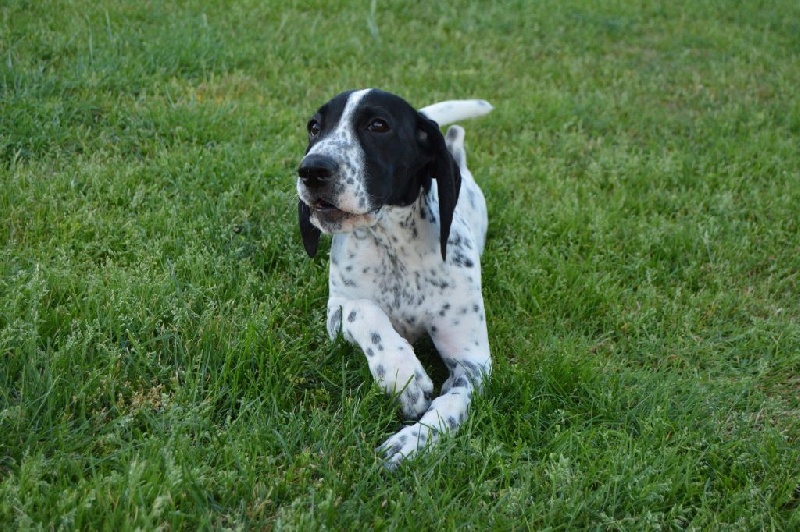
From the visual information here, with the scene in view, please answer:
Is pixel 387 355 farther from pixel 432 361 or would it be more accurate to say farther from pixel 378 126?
pixel 378 126

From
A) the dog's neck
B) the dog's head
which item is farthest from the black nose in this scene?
the dog's neck

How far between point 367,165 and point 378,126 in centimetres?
22

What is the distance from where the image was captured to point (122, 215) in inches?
165

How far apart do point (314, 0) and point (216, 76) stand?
2289mm

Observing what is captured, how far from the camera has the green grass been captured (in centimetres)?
256

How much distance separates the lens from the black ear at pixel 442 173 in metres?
3.28

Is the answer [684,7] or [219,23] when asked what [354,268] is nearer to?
[219,23]

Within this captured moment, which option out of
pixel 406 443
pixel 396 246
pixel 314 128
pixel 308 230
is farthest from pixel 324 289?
pixel 406 443

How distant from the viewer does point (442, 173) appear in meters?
3.38

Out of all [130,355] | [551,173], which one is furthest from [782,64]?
[130,355]

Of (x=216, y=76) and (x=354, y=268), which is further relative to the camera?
(x=216, y=76)

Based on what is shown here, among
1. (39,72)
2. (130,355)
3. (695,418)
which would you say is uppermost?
(39,72)

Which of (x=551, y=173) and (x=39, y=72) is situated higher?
(x=39, y=72)

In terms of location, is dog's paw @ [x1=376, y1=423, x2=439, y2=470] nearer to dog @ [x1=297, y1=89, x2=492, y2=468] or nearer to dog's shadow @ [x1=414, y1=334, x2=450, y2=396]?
dog @ [x1=297, y1=89, x2=492, y2=468]
